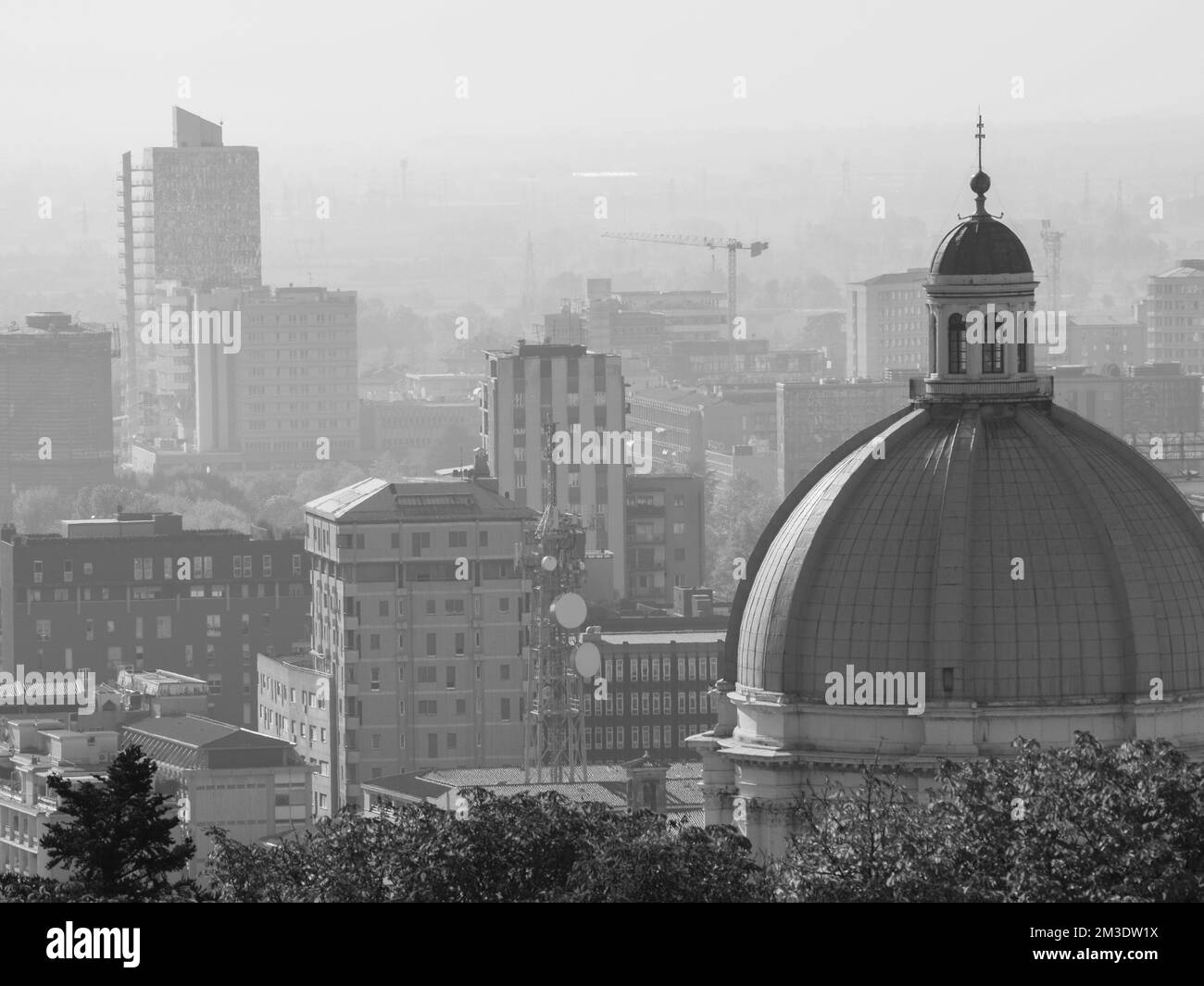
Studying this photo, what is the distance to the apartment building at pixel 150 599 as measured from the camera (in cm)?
19700

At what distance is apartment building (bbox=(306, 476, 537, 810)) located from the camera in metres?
162

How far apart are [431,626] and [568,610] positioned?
2829cm

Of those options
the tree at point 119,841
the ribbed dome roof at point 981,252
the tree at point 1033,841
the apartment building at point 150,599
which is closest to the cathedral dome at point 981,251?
the ribbed dome roof at point 981,252

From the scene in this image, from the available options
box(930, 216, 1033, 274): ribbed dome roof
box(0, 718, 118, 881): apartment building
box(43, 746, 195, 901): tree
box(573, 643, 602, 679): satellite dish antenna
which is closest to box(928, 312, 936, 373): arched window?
box(930, 216, 1033, 274): ribbed dome roof

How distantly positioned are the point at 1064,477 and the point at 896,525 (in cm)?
280

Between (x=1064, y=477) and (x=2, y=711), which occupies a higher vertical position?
(x=1064, y=477)

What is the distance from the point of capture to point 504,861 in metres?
62.9

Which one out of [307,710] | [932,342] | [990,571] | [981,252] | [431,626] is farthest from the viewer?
[307,710]

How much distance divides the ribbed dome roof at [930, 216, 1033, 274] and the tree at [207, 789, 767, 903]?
50.7ft

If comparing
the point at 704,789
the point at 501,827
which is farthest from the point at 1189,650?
the point at 501,827

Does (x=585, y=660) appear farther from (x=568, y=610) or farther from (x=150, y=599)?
(x=150, y=599)

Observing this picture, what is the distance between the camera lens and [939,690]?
77125 millimetres

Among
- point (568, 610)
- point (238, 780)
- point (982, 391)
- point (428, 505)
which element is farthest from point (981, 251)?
point (428, 505)
